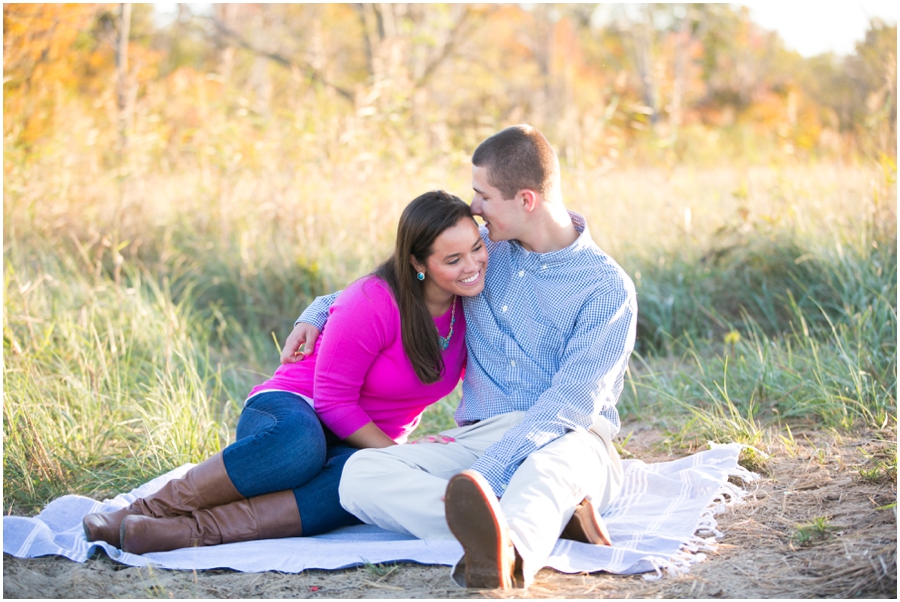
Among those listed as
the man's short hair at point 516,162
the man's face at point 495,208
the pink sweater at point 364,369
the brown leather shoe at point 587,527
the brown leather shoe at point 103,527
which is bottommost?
the brown leather shoe at point 587,527

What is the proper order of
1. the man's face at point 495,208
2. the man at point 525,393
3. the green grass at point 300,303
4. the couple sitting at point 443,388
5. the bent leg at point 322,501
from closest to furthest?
the man at point 525,393
the couple sitting at point 443,388
the bent leg at point 322,501
the man's face at point 495,208
the green grass at point 300,303

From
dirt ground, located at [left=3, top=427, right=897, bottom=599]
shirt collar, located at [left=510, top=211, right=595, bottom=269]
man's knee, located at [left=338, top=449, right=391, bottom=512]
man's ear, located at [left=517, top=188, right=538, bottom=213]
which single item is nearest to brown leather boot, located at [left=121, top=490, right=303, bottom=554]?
dirt ground, located at [left=3, top=427, right=897, bottom=599]

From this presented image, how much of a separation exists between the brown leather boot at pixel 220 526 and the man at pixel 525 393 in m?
0.23

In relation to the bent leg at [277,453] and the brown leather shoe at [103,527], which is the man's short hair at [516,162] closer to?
the bent leg at [277,453]

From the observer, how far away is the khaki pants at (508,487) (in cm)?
218

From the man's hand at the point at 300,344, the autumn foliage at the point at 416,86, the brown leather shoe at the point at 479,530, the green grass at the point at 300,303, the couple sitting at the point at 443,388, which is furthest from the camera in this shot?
the autumn foliage at the point at 416,86

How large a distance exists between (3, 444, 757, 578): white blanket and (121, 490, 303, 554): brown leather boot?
0.04m

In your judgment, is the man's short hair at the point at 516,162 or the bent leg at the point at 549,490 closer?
the bent leg at the point at 549,490

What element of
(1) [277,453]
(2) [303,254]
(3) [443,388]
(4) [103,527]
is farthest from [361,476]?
(2) [303,254]

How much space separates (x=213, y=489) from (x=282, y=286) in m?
2.98

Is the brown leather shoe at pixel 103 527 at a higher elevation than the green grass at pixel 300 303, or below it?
below

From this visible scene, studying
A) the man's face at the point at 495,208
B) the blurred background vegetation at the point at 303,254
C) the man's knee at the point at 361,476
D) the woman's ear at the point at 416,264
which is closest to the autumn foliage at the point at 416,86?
the blurred background vegetation at the point at 303,254

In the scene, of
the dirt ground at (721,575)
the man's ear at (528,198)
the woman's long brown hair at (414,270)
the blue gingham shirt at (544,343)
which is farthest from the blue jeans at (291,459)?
the man's ear at (528,198)

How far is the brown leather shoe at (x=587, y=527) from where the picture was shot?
2.40 m
